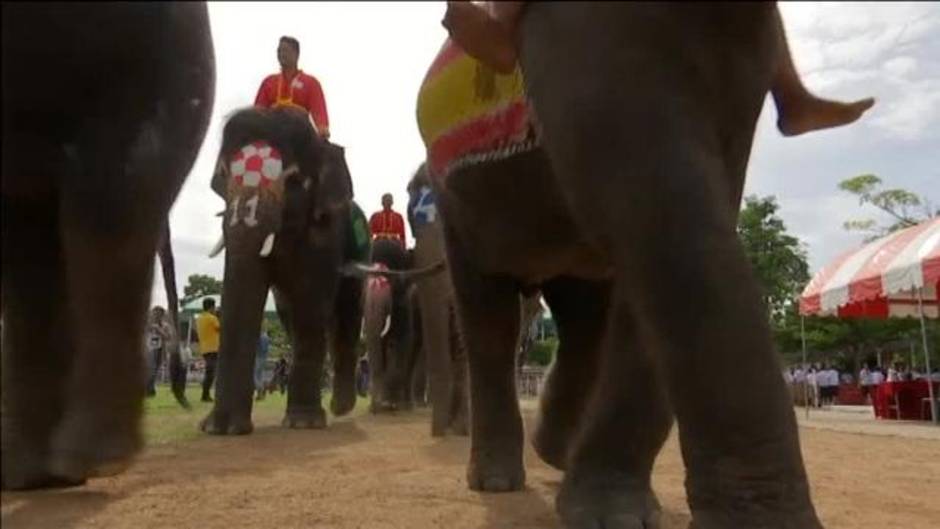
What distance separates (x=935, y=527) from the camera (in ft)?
10.2

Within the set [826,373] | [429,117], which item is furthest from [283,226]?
[826,373]

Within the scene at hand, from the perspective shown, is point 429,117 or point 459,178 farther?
Answer: point 429,117

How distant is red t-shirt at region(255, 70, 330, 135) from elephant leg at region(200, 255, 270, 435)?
1.02 meters

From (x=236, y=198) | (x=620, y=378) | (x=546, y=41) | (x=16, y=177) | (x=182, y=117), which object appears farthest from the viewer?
Result: (x=236, y=198)

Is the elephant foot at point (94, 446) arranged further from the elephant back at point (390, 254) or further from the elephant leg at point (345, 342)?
the elephant back at point (390, 254)

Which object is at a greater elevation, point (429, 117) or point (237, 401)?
point (429, 117)

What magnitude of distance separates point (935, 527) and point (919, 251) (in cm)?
702

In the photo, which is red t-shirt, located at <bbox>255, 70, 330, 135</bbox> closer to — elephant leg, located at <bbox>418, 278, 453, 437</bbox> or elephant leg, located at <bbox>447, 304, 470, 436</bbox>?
elephant leg, located at <bbox>418, 278, 453, 437</bbox>

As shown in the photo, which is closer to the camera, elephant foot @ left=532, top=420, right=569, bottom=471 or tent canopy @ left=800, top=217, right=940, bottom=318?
elephant foot @ left=532, top=420, right=569, bottom=471

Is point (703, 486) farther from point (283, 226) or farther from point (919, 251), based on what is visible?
point (919, 251)

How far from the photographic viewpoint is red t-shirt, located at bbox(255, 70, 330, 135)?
22.4 feet

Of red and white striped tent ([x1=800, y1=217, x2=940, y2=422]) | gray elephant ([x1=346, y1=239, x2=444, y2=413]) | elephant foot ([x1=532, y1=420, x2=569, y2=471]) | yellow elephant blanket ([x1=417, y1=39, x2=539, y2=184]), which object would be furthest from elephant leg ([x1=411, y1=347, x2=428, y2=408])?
yellow elephant blanket ([x1=417, y1=39, x2=539, y2=184])

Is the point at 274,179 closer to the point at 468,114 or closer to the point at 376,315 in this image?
the point at 468,114

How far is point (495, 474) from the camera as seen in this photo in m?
3.66
